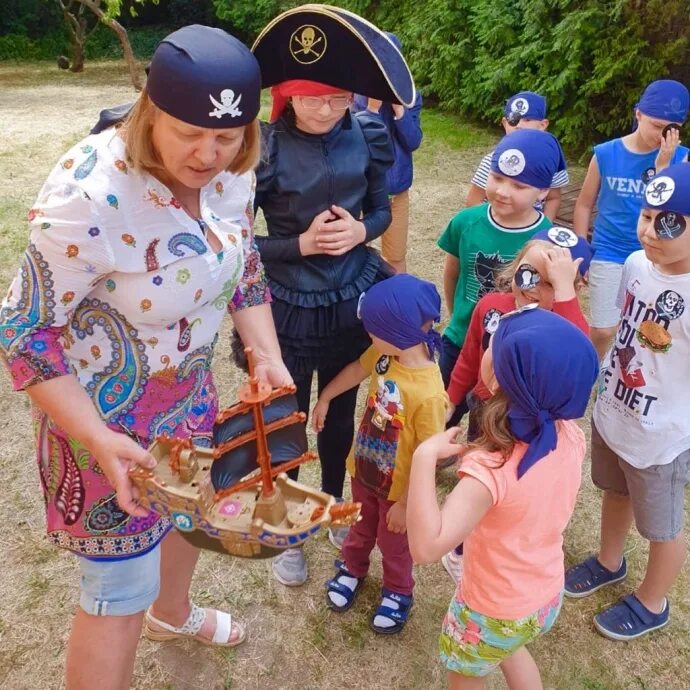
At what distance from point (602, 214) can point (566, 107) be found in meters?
5.56

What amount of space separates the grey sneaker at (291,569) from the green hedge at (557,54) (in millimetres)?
7016

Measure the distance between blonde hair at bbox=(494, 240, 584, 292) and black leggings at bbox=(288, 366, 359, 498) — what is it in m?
0.66

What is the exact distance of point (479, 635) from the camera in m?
1.69

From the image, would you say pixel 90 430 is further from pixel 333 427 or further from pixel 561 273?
pixel 561 273

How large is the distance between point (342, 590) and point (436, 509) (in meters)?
1.12

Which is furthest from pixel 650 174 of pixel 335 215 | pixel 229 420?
pixel 229 420

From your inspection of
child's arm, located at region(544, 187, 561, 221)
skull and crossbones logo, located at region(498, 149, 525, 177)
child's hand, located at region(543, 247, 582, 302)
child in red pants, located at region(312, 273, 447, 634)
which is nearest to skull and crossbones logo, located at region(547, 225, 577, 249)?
child's hand, located at region(543, 247, 582, 302)

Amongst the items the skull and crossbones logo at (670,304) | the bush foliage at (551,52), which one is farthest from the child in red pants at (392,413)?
the bush foliage at (551,52)

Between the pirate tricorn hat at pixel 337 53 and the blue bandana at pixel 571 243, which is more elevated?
the pirate tricorn hat at pixel 337 53

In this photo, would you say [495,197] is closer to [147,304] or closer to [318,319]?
[318,319]

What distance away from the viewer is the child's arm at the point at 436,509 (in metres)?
1.45

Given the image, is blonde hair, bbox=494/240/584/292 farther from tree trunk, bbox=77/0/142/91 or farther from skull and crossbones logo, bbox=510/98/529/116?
tree trunk, bbox=77/0/142/91

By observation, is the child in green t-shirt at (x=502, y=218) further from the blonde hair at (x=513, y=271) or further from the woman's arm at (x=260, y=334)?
the woman's arm at (x=260, y=334)

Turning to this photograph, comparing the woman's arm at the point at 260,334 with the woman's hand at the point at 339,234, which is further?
the woman's hand at the point at 339,234
